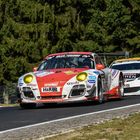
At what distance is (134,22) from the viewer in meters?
56.2

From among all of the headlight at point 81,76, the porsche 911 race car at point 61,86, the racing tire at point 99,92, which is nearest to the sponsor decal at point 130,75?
the porsche 911 race car at point 61,86

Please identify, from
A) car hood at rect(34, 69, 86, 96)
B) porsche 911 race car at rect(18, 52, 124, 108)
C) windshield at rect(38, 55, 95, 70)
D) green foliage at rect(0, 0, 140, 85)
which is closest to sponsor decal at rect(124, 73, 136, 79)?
windshield at rect(38, 55, 95, 70)

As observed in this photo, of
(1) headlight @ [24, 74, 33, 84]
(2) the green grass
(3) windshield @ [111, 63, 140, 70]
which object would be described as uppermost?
(3) windshield @ [111, 63, 140, 70]

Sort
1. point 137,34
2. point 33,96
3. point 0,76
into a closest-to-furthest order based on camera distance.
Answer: point 33,96 < point 0,76 < point 137,34

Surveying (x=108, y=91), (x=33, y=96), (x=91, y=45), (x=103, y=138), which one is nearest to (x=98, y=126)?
(x=103, y=138)

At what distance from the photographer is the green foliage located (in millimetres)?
47625

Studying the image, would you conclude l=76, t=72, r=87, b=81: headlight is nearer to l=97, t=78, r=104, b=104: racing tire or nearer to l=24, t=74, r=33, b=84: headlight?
l=97, t=78, r=104, b=104: racing tire

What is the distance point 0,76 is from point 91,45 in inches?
361

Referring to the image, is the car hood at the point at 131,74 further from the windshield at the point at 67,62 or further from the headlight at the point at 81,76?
the headlight at the point at 81,76

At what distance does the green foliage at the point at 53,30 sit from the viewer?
47.6 meters

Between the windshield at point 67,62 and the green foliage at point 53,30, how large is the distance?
30.5 m

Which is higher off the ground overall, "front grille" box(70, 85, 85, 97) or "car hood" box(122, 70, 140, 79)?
"car hood" box(122, 70, 140, 79)

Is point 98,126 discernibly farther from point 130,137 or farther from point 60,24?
point 60,24

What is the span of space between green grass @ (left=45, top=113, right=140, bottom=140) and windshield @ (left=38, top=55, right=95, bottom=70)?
586 centimetres
